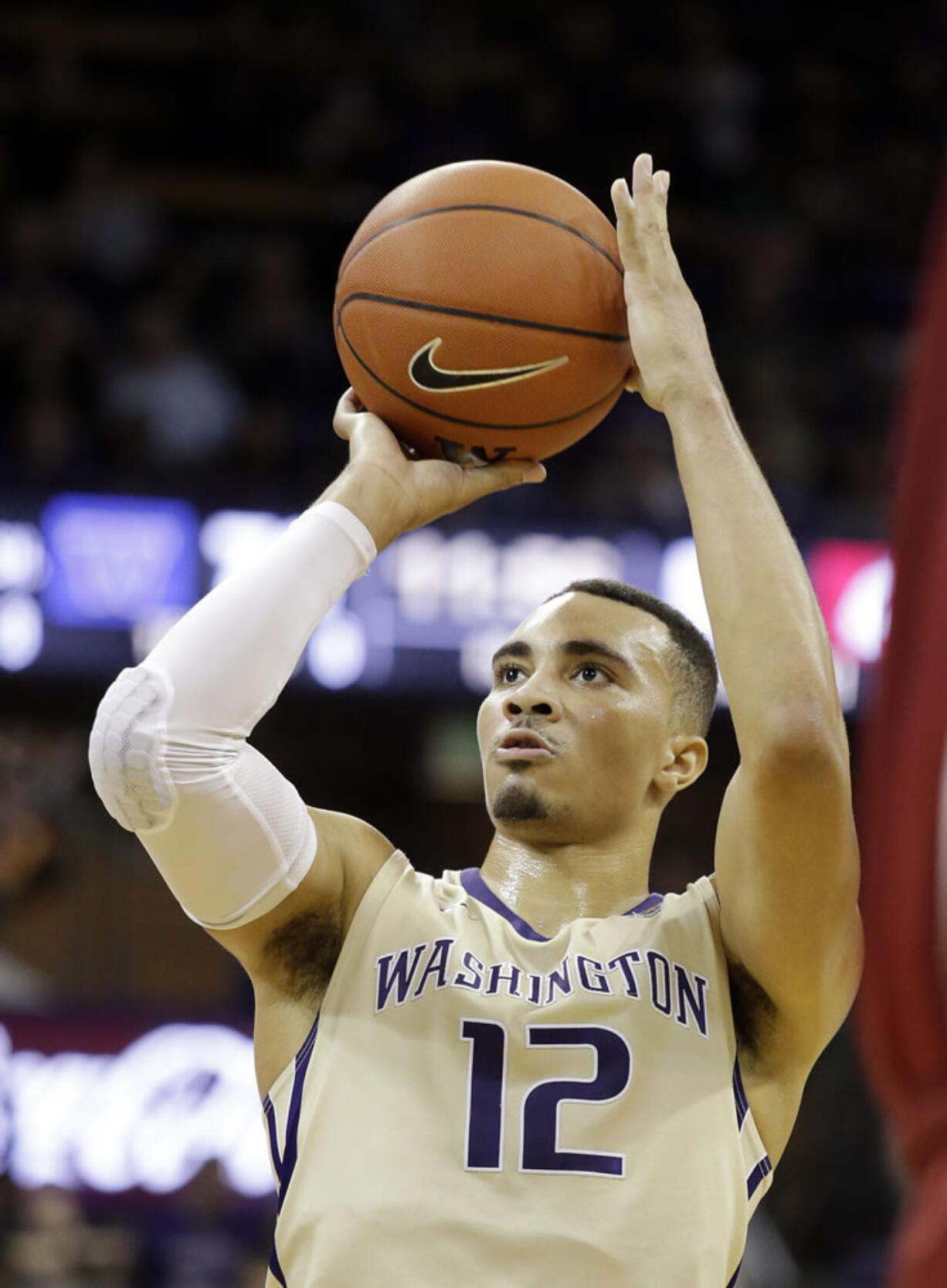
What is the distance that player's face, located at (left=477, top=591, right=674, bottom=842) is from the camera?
108 inches

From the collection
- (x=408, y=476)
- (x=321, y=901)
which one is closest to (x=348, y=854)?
(x=321, y=901)

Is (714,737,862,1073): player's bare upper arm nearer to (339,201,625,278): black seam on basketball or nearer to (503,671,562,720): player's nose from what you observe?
(503,671,562,720): player's nose

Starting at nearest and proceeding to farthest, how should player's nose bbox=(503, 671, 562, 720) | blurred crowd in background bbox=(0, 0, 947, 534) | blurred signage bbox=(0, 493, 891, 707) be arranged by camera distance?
player's nose bbox=(503, 671, 562, 720)
blurred signage bbox=(0, 493, 891, 707)
blurred crowd in background bbox=(0, 0, 947, 534)

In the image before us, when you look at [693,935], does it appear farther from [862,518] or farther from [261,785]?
[862,518]

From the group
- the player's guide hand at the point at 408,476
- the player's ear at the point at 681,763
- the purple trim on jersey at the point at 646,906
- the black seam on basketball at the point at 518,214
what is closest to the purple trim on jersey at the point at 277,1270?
the purple trim on jersey at the point at 646,906

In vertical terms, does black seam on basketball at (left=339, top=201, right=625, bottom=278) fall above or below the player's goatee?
above

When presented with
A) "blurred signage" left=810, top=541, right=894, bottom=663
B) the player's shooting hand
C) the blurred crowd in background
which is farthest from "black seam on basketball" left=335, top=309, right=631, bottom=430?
"blurred signage" left=810, top=541, right=894, bottom=663

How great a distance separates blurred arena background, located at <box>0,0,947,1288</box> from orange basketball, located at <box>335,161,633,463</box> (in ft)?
15.9

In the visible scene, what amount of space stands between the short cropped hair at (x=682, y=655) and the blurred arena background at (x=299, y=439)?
178 inches

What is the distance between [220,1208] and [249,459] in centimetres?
349

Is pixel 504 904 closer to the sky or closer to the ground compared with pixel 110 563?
closer to the ground

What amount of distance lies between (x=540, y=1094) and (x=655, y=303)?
1.18 metres

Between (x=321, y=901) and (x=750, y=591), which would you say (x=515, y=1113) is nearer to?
(x=321, y=901)

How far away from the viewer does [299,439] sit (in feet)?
28.2
